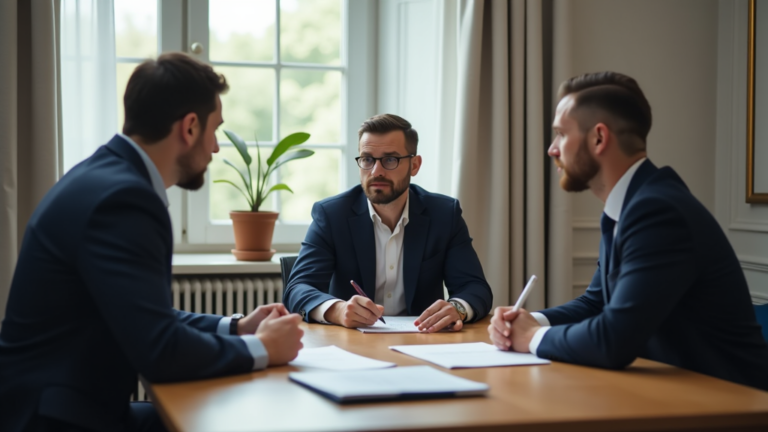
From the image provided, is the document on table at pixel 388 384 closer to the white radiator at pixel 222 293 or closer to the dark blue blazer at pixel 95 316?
the dark blue blazer at pixel 95 316

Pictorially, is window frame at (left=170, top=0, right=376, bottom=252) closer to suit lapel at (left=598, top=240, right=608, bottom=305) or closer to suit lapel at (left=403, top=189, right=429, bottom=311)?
suit lapel at (left=403, top=189, right=429, bottom=311)

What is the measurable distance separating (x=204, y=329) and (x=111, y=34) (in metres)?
1.81

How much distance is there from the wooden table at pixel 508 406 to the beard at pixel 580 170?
0.53 meters

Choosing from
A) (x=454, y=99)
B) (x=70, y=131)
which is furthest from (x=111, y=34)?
(x=454, y=99)

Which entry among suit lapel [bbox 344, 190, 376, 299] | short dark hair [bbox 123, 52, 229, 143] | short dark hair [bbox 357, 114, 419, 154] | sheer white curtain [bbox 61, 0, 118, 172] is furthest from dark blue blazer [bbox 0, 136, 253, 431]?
sheer white curtain [bbox 61, 0, 118, 172]

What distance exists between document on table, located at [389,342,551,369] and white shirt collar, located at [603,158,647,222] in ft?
1.36

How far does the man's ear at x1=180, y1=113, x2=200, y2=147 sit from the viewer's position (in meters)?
1.71

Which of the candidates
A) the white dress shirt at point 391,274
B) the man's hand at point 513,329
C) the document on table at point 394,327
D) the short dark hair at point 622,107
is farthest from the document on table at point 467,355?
the white dress shirt at point 391,274

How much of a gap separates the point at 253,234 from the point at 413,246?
0.99 m

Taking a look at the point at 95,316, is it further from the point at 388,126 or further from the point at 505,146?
the point at 505,146

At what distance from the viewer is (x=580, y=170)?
1938mm

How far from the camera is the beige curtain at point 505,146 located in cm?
331

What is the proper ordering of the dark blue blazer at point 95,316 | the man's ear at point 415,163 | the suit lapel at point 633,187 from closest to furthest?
the dark blue blazer at point 95,316
the suit lapel at point 633,187
the man's ear at point 415,163

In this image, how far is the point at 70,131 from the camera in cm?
312
